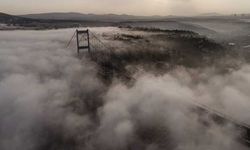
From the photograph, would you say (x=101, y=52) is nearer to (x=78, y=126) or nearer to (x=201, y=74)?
(x=201, y=74)

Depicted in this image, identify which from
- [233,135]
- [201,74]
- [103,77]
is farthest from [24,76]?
[233,135]

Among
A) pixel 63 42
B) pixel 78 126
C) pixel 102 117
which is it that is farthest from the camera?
pixel 63 42

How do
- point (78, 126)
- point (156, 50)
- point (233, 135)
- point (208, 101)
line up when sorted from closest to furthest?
point (233, 135) < point (78, 126) < point (208, 101) < point (156, 50)

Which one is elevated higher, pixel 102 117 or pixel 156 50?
pixel 156 50

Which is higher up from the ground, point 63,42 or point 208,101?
point 63,42

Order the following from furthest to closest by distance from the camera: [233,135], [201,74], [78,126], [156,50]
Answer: [156,50], [201,74], [78,126], [233,135]

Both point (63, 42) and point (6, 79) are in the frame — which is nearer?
point (6, 79)

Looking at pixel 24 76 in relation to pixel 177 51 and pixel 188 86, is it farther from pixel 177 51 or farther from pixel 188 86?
pixel 177 51

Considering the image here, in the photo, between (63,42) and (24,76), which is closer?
(24,76)

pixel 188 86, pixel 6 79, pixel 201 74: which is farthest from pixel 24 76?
pixel 201 74
